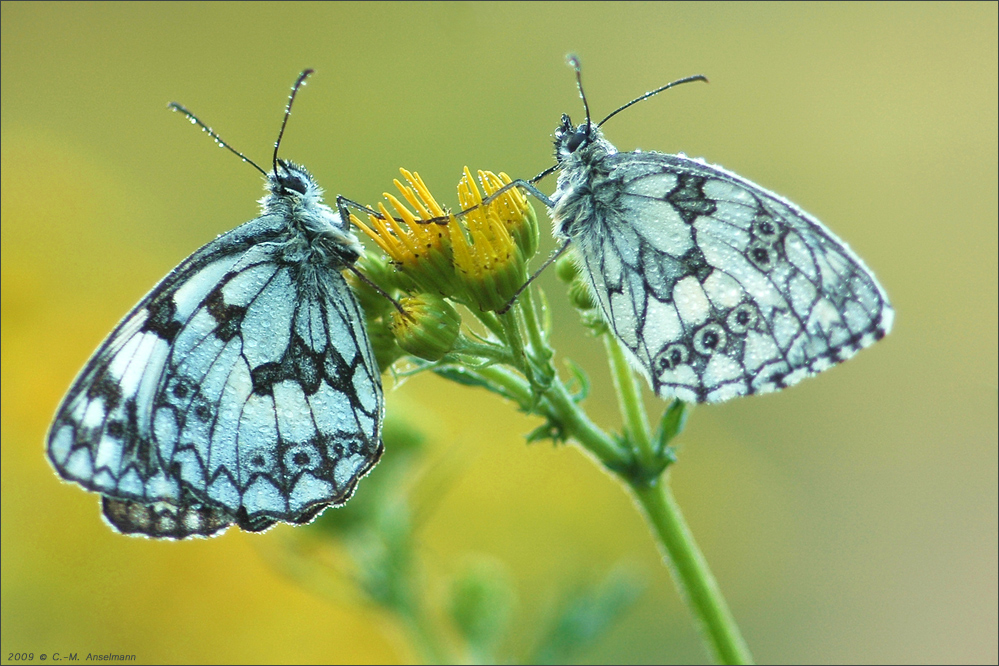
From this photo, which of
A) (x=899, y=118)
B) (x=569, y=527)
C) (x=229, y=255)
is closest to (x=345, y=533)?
(x=229, y=255)

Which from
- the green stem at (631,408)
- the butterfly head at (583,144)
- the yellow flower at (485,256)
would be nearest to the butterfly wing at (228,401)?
the yellow flower at (485,256)

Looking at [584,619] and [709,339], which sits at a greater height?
[709,339]

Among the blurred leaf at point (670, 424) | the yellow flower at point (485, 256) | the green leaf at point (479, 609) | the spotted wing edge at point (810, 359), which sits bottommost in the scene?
the green leaf at point (479, 609)

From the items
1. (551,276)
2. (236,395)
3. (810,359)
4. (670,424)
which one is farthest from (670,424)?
(551,276)

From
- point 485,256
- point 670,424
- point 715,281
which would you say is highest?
point 485,256

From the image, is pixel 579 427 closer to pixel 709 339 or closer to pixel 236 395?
pixel 709 339

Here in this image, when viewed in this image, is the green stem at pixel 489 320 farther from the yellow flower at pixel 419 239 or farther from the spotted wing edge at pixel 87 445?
the spotted wing edge at pixel 87 445
